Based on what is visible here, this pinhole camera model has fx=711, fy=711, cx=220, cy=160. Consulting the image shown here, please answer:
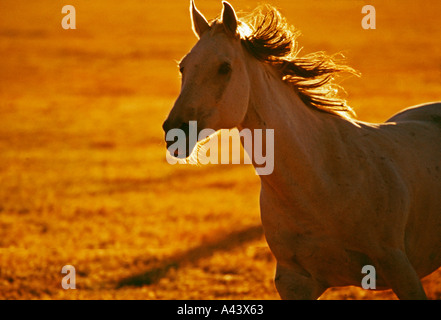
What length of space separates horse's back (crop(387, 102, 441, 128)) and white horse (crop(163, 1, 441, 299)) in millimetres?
941

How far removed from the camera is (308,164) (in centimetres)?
443

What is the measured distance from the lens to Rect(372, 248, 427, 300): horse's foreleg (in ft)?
14.1

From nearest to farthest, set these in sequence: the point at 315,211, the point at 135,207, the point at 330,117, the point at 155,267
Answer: the point at 315,211 < the point at 330,117 < the point at 155,267 < the point at 135,207

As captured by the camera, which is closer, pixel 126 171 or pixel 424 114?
pixel 424 114

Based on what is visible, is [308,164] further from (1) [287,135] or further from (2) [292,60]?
(2) [292,60]

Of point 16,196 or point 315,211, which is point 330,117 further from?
point 16,196

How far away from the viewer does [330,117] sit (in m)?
4.80

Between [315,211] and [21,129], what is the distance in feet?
66.3

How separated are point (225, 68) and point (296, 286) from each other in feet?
4.93

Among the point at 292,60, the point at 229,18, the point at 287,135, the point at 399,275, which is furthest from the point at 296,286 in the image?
the point at 229,18

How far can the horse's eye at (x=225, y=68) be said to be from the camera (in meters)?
4.15

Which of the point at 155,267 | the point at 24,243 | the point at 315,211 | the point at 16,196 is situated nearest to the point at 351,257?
the point at 315,211

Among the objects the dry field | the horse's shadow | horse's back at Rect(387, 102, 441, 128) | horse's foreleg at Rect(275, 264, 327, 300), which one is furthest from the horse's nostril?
the horse's shadow

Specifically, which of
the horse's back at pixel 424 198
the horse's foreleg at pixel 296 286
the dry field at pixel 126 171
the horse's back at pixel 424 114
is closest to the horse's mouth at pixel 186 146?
the horse's foreleg at pixel 296 286
